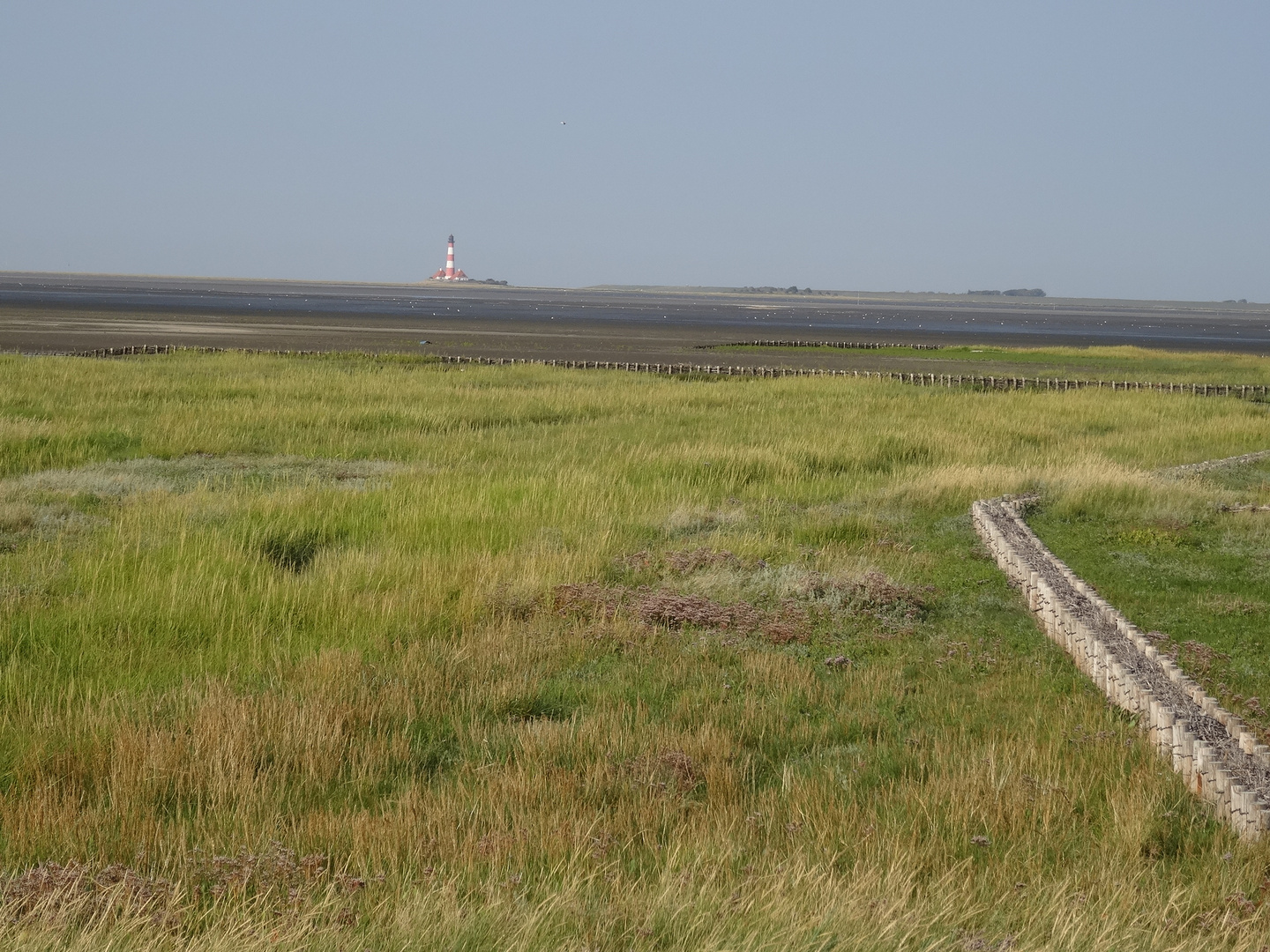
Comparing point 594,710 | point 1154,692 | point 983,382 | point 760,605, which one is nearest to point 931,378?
point 983,382

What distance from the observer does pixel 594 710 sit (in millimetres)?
7395

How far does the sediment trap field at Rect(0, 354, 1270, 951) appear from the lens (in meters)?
4.73

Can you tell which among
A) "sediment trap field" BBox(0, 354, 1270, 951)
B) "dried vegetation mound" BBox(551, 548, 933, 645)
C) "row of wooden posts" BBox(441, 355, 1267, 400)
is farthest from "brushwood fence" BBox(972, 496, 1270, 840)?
"row of wooden posts" BBox(441, 355, 1267, 400)

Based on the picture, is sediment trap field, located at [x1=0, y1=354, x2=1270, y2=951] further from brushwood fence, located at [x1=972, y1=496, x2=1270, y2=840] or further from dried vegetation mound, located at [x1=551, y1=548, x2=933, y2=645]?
brushwood fence, located at [x1=972, y1=496, x2=1270, y2=840]

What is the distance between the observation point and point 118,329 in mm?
60500

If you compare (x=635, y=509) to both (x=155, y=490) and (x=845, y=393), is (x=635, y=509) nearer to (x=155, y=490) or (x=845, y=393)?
(x=155, y=490)

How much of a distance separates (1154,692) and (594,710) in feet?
11.3

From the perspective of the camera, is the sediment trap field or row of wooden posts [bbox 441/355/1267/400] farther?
row of wooden posts [bbox 441/355/1267/400]

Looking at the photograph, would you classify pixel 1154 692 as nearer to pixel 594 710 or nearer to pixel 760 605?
pixel 594 710

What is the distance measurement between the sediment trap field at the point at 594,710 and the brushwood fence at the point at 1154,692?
174 millimetres

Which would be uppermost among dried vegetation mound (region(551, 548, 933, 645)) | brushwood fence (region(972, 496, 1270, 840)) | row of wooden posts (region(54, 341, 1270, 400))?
row of wooden posts (region(54, 341, 1270, 400))

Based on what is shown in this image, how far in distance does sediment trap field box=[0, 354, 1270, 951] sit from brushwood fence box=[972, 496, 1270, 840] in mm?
→ 174

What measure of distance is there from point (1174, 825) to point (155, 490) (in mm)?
12704

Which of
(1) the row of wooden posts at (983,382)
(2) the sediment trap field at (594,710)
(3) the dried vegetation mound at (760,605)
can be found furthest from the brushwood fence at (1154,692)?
(1) the row of wooden posts at (983,382)
